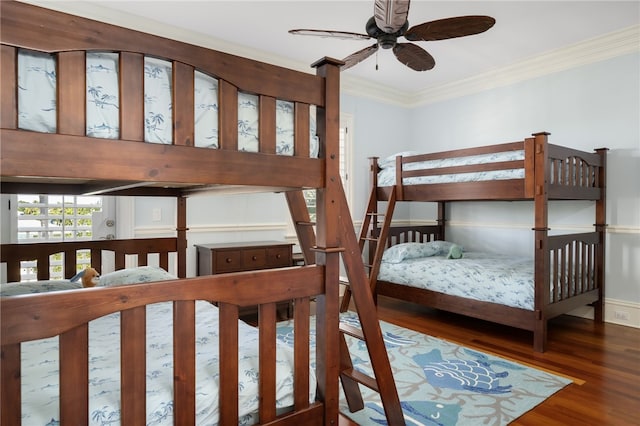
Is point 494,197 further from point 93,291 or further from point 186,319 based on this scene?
point 93,291

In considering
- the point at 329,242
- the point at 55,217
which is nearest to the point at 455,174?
the point at 329,242

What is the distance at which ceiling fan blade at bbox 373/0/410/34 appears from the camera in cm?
206

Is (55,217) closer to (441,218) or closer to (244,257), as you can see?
(244,257)

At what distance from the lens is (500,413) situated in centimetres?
202

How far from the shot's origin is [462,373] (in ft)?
8.15

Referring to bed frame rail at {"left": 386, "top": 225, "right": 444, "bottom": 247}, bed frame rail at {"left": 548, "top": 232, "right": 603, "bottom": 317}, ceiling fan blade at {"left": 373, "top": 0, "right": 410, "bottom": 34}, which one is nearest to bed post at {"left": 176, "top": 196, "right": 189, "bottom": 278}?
ceiling fan blade at {"left": 373, "top": 0, "right": 410, "bottom": 34}

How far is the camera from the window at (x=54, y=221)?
2938mm

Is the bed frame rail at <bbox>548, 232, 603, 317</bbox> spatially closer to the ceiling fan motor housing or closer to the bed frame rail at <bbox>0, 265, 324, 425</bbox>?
the ceiling fan motor housing

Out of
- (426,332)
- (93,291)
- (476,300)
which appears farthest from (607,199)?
(93,291)

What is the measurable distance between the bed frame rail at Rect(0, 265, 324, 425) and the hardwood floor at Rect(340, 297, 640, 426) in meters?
0.85

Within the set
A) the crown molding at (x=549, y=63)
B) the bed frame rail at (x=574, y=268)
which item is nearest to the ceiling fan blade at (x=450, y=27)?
the bed frame rail at (x=574, y=268)

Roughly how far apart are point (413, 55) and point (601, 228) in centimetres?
248

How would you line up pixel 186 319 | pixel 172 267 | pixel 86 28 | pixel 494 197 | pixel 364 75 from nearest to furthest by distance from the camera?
pixel 86 28 → pixel 186 319 → pixel 494 197 → pixel 172 267 → pixel 364 75

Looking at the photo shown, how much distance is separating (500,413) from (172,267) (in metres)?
2.85
